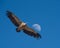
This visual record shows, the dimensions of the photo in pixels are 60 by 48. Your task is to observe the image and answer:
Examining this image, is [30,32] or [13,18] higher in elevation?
[13,18]

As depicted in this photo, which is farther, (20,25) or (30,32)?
(30,32)

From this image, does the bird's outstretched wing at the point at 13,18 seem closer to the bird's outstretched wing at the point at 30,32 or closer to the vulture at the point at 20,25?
the vulture at the point at 20,25

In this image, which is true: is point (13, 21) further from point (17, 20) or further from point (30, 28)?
point (30, 28)

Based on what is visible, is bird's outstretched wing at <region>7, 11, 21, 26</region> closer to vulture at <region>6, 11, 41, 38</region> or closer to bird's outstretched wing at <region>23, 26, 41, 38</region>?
vulture at <region>6, 11, 41, 38</region>

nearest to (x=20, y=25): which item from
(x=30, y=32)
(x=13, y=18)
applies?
(x=13, y=18)

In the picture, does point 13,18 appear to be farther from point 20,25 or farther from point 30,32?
point 30,32

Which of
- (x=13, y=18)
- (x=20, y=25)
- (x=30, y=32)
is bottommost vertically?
(x=20, y=25)

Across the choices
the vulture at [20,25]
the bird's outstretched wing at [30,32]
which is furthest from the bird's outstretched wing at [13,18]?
the bird's outstretched wing at [30,32]

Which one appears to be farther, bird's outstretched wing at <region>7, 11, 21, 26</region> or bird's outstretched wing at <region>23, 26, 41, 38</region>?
bird's outstretched wing at <region>23, 26, 41, 38</region>

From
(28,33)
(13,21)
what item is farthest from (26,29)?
(13,21)

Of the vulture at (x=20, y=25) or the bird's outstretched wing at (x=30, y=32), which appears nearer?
the vulture at (x=20, y=25)

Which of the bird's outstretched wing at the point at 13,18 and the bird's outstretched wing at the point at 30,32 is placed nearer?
the bird's outstretched wing at the point at 13,18

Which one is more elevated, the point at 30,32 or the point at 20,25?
the point at 30,32

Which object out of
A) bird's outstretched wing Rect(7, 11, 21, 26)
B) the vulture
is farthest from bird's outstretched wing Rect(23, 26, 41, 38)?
bird's outstretched wing Rect(7, 11, 21, 26)
